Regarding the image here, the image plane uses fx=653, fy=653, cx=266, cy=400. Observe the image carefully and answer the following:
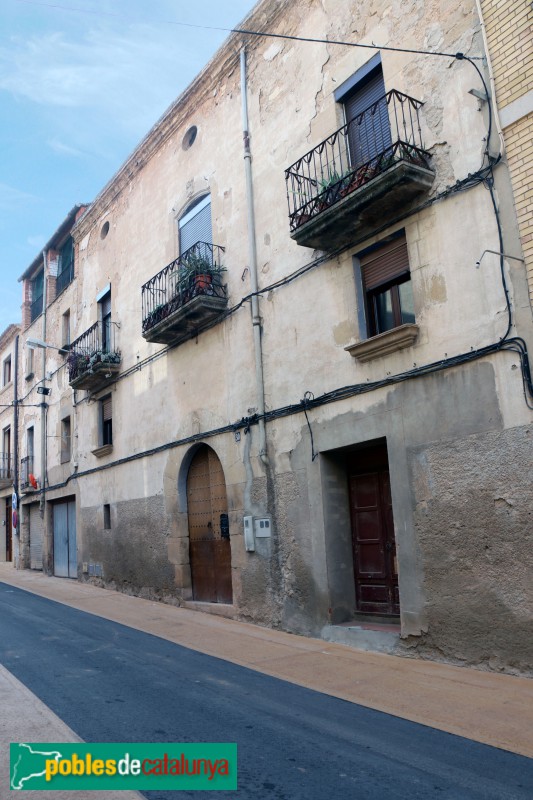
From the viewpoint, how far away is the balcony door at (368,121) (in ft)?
28.2

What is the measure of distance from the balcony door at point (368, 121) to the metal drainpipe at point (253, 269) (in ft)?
Result: 7.04

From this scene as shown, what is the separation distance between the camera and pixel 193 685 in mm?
6332

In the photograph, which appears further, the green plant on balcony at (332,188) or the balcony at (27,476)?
the balcony at (27,476)

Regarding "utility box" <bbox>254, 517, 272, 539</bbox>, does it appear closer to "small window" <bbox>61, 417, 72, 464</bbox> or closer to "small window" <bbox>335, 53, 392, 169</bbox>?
"small window" <bbox>335, 53, 392, 169</bbox>

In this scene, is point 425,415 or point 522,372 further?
point 425,415

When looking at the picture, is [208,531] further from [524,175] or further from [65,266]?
[65,266]

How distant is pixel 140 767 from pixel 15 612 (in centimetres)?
777

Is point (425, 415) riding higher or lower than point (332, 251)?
lower

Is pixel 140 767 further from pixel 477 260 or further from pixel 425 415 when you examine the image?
pixel 477 260

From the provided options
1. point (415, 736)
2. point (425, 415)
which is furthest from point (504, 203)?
point (415, 736)

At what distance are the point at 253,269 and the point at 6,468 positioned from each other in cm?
1759

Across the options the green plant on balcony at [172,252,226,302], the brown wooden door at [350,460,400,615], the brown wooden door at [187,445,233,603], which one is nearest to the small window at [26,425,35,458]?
the brown wooden door at [187,445,233,603]

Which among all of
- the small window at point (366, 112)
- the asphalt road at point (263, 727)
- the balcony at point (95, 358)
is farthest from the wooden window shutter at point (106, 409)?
the small window at point (366, 112)

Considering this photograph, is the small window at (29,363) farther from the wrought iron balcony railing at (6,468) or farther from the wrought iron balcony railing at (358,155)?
the wrought iron balcony railing at (358,155)
